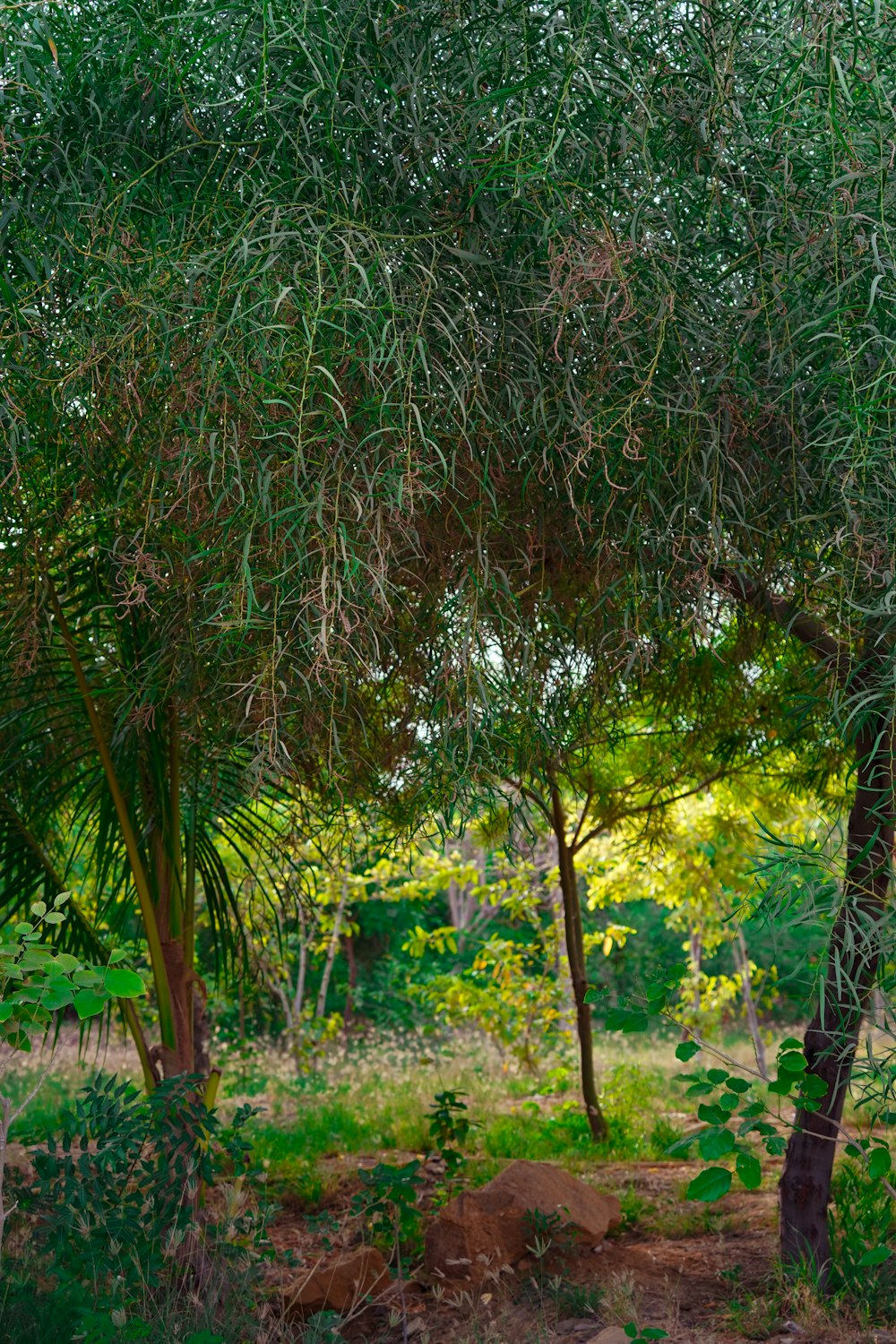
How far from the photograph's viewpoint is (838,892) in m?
2.27

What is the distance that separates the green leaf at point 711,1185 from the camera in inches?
103

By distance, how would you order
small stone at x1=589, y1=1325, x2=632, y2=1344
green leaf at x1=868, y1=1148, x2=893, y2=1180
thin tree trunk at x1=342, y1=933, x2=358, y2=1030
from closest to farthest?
green leaf at x1=868, y1=1148, x2=893, y2=1180
small stone at x1=589, y1=1325, x2=632, y2=1344
thin tree trunk at x1=342, y1=933, x2=358, y2=1030

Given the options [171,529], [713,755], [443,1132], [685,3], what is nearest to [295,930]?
[443,1132]

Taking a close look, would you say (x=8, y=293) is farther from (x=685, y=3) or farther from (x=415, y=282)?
(x=685, y=3)

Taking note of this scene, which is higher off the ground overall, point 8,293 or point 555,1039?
point 8,293

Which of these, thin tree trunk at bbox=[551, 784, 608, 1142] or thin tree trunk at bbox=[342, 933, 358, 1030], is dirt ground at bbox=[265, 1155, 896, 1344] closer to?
thin tree trunk at bbox=[551, 784, 608, 1142]

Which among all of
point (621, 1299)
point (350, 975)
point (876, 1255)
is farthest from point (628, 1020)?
point (350, 975)

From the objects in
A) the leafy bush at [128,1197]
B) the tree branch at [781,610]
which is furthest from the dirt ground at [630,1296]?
the tree branch at [781,610]

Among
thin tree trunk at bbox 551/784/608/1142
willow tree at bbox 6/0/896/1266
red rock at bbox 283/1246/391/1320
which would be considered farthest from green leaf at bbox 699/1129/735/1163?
thin tree trunk at bbox 551/784/608/1142

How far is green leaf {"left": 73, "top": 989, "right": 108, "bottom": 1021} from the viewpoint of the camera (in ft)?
6.45

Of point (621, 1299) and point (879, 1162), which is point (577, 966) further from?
point (879, 1162)

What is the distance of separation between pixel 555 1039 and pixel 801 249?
610 cm

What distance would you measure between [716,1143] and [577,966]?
299cm

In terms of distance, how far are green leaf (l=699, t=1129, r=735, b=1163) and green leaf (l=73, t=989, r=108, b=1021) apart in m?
1.35
